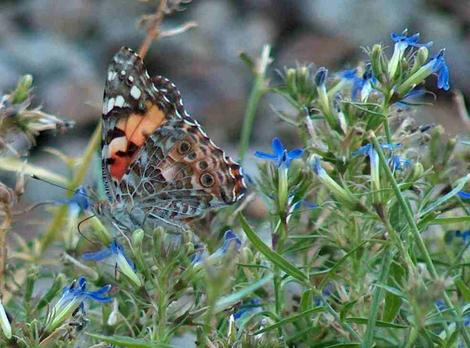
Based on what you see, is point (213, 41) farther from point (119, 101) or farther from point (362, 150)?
point (362, 150)

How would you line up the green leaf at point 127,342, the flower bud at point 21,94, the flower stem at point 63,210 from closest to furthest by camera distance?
the green leaf at point 127,342 → the flower bud at point 21,94 → the flower stem at point 63,210

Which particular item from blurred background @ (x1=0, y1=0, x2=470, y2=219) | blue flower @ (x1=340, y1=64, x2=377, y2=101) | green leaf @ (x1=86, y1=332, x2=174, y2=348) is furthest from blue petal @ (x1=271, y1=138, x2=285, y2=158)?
blurred background @ (x1=0, y1=0, x2=470, y2=219)

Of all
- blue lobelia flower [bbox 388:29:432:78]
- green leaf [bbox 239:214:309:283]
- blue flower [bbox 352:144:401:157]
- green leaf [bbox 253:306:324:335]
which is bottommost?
green leaf [bbox 253:306:324:335]

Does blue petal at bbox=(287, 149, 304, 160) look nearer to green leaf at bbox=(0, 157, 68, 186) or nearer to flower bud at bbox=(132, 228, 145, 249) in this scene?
flower bud at bbox=(132, 228, 145, 249)

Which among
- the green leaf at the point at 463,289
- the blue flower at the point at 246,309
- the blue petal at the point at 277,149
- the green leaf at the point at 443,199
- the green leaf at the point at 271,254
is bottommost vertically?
the green leaf at the point at 463,289

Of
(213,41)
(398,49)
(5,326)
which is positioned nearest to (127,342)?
(5,326)

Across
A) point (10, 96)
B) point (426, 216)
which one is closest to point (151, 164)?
point (10, 96)

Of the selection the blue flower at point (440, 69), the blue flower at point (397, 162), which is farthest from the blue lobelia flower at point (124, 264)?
the blue flower at point (440, 69)

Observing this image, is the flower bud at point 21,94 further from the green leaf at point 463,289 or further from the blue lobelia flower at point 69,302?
the green leaf at point 463,289
